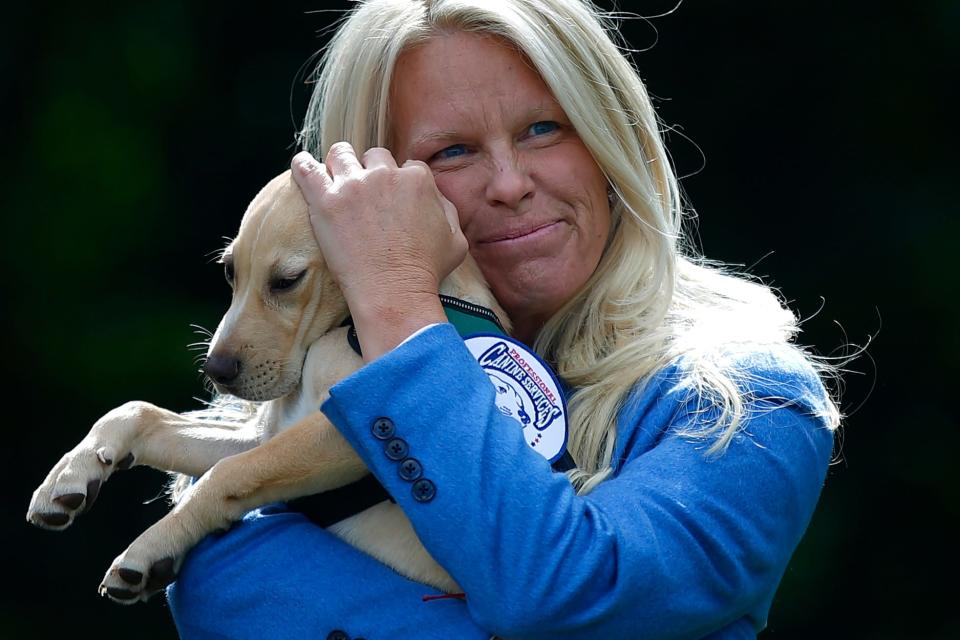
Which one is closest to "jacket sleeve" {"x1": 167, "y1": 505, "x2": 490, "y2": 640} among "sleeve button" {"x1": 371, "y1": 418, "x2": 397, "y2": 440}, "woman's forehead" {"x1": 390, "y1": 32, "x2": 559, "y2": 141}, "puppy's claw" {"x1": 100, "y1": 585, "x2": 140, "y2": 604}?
"puppy's claw" {"x1": 100, "y1": 585, "x2": 140, "y2": 604}

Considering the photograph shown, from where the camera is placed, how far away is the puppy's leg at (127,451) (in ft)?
6.86

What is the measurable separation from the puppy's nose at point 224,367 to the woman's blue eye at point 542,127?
73 centimetres

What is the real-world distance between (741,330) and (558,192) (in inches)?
17.8

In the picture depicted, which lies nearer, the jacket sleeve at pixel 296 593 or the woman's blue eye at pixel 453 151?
the jacket sleeve at pixel 296 593

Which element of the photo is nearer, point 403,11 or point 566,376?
point 566,376

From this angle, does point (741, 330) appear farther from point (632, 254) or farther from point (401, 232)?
point (401, 232)

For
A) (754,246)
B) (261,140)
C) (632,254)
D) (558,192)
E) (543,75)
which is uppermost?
(543,75)

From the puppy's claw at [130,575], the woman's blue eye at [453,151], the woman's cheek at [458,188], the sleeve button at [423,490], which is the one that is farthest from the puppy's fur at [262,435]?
the sleeve button at [423,490]

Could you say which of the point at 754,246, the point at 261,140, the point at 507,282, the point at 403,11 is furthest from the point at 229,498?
the point at 754,246

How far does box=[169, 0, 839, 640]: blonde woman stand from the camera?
5.59 ft

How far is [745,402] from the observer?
76.1 inches

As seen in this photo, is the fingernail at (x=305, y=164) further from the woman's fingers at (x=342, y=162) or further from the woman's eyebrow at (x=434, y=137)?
the woman's eyebrow at (x=434, y=137)

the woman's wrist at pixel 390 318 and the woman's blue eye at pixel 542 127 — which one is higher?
the woman's blue eye at pixel 542 127

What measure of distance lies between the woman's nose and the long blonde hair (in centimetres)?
14
